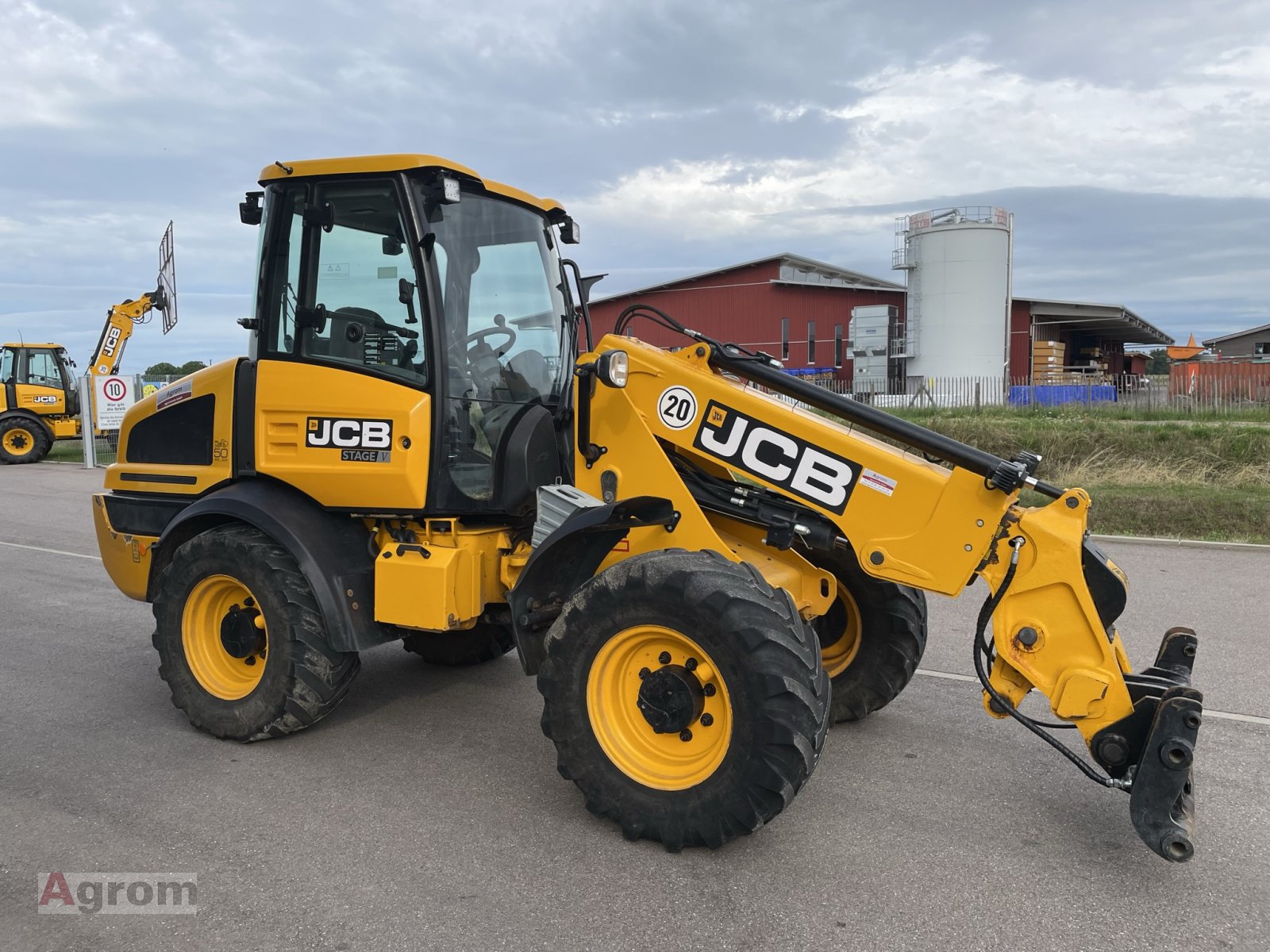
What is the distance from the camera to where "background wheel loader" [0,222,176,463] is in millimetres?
22828

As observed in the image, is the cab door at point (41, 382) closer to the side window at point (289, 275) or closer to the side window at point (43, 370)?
the side window at point (43, 370)

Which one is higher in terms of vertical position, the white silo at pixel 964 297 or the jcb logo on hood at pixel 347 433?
the white silo at pixel 964 297

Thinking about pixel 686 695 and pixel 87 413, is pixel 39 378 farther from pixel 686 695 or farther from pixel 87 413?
pixel 686 695

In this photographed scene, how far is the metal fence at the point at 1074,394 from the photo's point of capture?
18484mm

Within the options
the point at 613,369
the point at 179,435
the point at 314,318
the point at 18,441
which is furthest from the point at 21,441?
the point at 613,369

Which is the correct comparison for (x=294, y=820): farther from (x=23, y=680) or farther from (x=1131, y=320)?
(x=1131, y=320)

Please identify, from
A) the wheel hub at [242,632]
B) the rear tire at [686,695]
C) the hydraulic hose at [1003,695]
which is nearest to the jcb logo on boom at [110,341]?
the wheel hub at [242,632]

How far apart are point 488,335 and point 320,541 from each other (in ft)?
4.25

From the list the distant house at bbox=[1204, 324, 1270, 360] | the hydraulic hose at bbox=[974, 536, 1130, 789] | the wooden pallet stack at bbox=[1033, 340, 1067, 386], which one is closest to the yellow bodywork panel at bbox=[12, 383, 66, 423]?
the hydraulic hose at bbox=[974, 536, 1130, 789]

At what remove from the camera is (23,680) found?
5.94 meters

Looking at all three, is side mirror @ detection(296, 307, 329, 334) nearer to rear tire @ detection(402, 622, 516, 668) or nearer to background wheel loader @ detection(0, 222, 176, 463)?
rear tire @ detection(402, 622, 516, 668)

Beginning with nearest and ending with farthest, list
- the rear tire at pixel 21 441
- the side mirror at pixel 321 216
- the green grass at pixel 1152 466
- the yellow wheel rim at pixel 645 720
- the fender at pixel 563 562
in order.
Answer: the yellow wheel rim at pixel 645 720 → the fender at pixel 563 562 → the side mirror at pixel 321 216 → the green grass at pixel 1152 466 → the rear tire at pixel 21 441

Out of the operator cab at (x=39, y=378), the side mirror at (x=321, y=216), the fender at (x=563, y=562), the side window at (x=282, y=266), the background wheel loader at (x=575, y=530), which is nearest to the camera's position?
the background wheel loader at (x=575, y=530)

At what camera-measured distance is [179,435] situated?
5293mm
